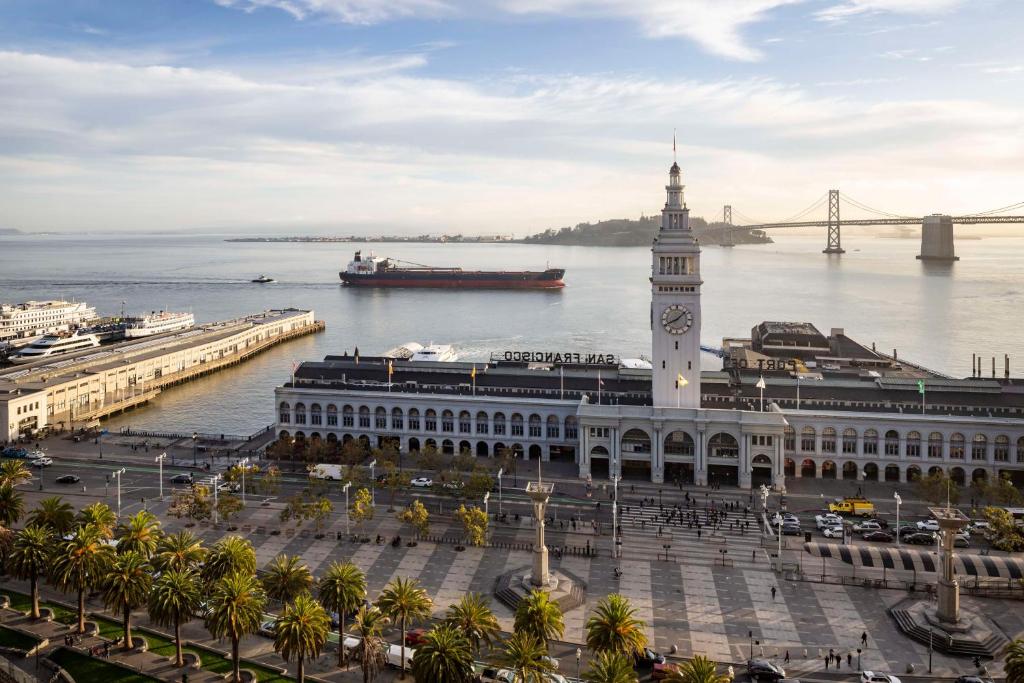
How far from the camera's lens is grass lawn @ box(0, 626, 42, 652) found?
122 ft

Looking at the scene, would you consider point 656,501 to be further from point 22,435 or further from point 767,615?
point 22,435

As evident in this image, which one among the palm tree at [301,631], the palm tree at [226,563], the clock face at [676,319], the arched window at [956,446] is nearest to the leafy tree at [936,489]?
the arched window at [956,446]

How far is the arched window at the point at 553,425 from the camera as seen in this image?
7031 cm

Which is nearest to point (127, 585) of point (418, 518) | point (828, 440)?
point (418, 518)

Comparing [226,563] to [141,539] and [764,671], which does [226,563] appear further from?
[764,671]

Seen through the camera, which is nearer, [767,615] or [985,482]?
[767,615]

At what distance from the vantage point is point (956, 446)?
63.4 m

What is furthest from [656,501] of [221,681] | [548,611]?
[221,681]

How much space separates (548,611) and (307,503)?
28.1 metres

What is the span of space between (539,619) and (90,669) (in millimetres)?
18995

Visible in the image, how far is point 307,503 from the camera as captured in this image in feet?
189

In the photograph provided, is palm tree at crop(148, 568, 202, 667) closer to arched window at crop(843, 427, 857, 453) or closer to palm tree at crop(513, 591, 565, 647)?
palm tree at crop(513, 591, 565, 647)

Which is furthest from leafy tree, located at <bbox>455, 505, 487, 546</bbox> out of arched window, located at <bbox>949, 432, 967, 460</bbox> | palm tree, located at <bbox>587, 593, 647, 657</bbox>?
arched window, located at <bbox>949, 432, 967, 460</bbox>

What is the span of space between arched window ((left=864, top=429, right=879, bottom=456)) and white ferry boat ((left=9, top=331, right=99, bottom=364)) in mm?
100800
